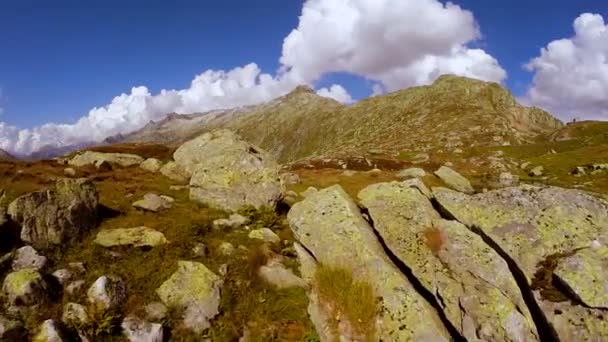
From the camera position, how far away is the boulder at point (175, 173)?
43353mm

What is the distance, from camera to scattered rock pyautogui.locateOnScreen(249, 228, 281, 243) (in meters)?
26.2

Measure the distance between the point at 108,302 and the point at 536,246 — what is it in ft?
57.6

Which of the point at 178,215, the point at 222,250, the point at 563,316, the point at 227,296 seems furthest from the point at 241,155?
the point at 563,316

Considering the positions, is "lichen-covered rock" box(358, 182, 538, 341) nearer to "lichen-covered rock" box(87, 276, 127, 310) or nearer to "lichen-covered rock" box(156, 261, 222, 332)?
"lichen-covered rock" box(156, 261, 222, 332)

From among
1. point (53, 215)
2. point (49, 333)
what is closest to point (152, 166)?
point (53, 215)

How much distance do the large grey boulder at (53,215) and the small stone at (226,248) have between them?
7057mm

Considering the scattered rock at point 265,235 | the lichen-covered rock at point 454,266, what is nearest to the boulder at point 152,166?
the scattered rock at point 265,235

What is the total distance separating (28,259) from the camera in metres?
20.6

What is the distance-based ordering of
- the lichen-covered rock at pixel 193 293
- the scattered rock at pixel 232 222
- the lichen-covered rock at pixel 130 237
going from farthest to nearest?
the scattered rock at pixel 232 222
the lichen-covered rock at pixel 130 237
the lichen-covered rock at pixel 193 293

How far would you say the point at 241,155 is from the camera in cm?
3441

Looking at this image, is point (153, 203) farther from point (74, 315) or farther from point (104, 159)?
point (104, 159)

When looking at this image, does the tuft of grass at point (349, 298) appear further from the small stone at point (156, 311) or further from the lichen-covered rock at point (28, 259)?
the lichen-covered rock at point (28, 259)

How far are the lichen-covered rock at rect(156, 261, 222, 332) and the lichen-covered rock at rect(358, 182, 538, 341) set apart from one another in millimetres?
7930

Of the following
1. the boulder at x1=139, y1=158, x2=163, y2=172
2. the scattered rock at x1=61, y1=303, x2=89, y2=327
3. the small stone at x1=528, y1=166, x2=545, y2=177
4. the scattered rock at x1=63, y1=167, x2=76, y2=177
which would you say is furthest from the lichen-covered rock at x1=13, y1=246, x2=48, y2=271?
the small stone at x1=528, y1=166, x2=545, y2=177
